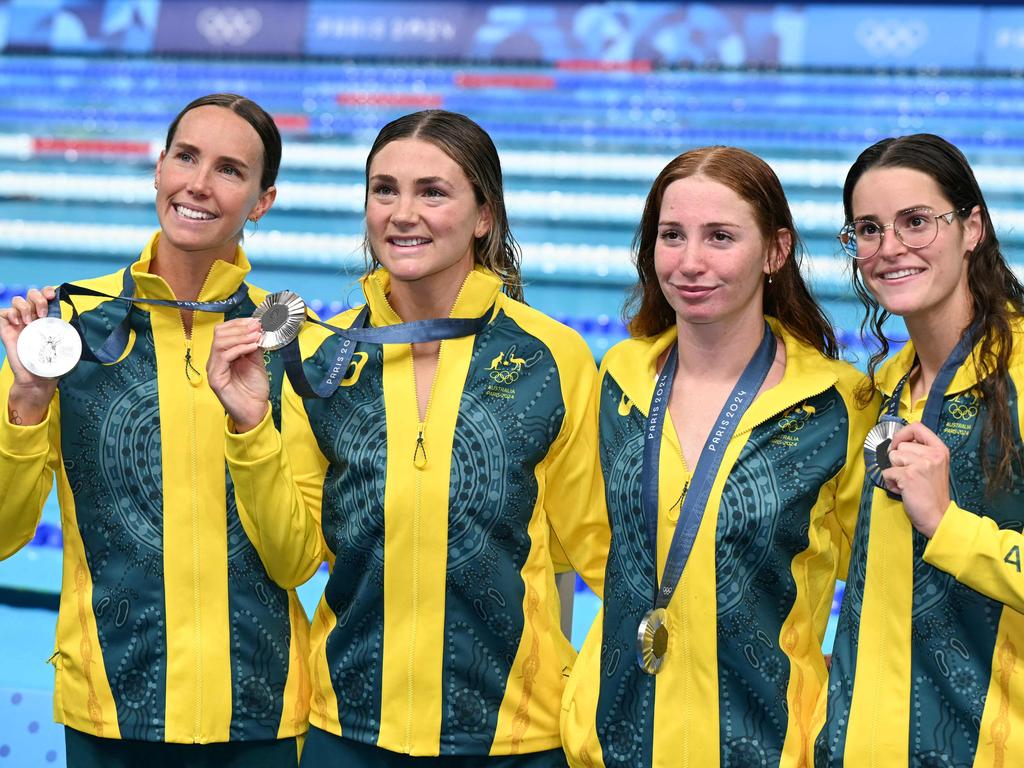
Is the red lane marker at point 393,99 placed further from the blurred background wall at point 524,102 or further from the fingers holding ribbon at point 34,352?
the fingers holding ribbon at point 34,352

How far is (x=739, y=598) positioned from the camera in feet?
6.68

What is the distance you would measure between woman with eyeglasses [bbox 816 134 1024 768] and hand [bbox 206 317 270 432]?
937 mm

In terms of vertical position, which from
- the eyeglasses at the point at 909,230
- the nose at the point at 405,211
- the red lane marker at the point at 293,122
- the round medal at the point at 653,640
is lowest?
the round medal at the point at 653,640

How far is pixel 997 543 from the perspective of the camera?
1.86 m

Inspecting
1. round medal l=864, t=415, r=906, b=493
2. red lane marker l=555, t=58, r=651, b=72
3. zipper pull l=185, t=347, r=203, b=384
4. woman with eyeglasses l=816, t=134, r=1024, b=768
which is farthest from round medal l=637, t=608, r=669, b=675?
red lane marker l=555, t=58, r=651, b=72

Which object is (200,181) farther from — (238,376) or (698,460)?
(698,460)

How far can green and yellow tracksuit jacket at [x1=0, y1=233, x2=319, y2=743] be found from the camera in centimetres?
222

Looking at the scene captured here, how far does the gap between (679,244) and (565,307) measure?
4.26 m

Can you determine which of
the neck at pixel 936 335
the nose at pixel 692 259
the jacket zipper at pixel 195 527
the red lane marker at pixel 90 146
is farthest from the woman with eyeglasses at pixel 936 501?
the red lane marker at pixel 90 146

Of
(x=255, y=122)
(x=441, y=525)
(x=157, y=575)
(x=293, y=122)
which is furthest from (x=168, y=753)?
(x=293, y=122)

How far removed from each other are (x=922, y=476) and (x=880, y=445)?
8 cm

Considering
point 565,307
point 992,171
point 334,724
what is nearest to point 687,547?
point 334,724

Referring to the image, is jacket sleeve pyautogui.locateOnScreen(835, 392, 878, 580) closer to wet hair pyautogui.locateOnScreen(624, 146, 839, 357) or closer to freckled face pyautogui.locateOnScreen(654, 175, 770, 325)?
wet hair pyautogui.locateOnScreen(624, 146, 839, 357)

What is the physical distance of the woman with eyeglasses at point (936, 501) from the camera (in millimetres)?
1889
